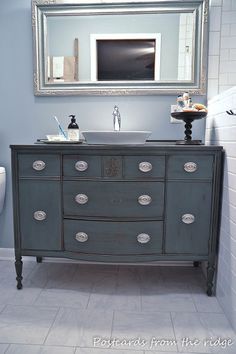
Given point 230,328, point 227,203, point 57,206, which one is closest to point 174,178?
point 227,203

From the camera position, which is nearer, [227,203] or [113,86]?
[227,203]

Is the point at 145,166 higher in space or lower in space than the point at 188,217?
higher

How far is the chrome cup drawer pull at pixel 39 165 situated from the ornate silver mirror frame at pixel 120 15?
1.95 ft

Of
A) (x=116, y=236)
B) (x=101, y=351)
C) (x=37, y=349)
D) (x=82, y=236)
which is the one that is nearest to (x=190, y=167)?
(x=116, y=236)

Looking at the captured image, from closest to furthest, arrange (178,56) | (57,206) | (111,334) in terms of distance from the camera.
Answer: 1. (111,334)
2. (57,206)
3. (178,56)

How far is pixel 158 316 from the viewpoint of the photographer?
1299mm

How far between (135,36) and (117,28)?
123 millimetres

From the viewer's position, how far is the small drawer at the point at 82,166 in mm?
1356

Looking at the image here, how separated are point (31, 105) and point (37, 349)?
138cm

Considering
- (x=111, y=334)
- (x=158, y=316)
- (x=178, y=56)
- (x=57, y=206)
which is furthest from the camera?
(x=178, y=56)

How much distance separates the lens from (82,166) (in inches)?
53.6

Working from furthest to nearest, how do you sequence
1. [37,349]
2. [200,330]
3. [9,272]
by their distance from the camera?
[9,272]
[200,330]
[37,349]

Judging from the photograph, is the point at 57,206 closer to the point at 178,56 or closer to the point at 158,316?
the point at 158,316

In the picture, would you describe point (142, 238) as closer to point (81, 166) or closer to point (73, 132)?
point (81, 166)
